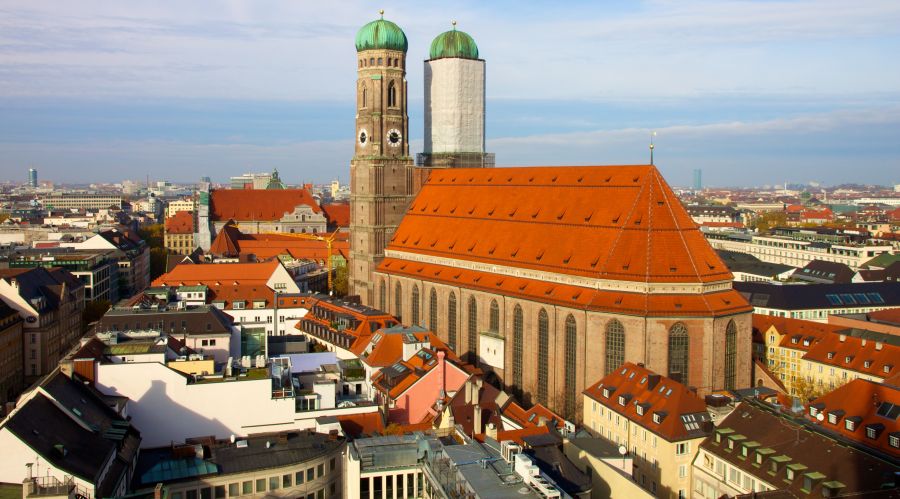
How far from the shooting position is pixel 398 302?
315ft

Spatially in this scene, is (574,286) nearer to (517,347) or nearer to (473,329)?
(517,347)

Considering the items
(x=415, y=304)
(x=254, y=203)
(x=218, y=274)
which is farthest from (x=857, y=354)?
(x=254, y=203)

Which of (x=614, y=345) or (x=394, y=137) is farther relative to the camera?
(x=394, y=137)

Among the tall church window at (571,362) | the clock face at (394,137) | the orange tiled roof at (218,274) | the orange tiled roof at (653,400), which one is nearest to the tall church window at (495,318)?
the tall church window at (571,362)

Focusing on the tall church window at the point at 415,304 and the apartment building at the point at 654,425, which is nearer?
the apartment building at the point at 654,425

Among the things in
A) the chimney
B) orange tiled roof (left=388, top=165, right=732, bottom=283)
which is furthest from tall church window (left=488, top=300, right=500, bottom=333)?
the chimney

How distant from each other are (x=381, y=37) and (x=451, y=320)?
3550cm

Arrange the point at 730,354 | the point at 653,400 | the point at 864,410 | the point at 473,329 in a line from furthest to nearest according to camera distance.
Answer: the point at 473,329, the point at 730,354, the point at 653,400, the point at 864,410

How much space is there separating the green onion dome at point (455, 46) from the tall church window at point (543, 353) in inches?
1804

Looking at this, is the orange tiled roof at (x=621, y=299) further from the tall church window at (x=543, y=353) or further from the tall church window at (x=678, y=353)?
the tall church window at (x=543, y=353)

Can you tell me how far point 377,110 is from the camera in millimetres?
103062

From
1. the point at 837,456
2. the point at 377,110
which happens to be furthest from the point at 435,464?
the point at 377,110

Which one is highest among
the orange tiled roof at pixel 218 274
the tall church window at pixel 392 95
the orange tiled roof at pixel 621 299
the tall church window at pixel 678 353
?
the tall church window at pixel 392 95

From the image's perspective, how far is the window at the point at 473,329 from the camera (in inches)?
3297
